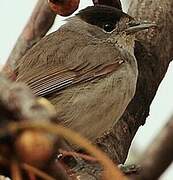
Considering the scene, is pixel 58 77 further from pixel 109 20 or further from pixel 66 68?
pixel 109 20

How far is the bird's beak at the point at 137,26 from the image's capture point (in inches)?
150

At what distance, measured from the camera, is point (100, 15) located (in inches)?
170

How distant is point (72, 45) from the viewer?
4.09 meters

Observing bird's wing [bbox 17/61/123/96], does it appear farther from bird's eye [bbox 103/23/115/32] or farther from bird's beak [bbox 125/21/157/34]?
bird's eye [bbox 103/23/115/32]

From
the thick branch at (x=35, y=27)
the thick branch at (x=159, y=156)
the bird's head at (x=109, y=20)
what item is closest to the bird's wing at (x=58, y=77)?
the thick branch at (x=35, y=27)

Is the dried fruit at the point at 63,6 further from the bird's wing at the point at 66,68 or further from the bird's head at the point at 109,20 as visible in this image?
the bird's head at the point at 109,20

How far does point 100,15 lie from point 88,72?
0.66 metres

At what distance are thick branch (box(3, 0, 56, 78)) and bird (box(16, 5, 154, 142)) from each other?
0.16 metres

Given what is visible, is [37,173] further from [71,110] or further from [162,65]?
[162,65]

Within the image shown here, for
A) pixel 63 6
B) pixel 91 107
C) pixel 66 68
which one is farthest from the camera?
pixel 66 68

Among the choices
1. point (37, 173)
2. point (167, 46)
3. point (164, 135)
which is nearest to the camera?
point (164, 135)

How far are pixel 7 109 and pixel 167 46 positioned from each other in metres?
3.27

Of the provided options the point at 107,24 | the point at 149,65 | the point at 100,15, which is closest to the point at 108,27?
the point at 107,24

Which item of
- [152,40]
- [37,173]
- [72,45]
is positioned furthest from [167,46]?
[37,173]
